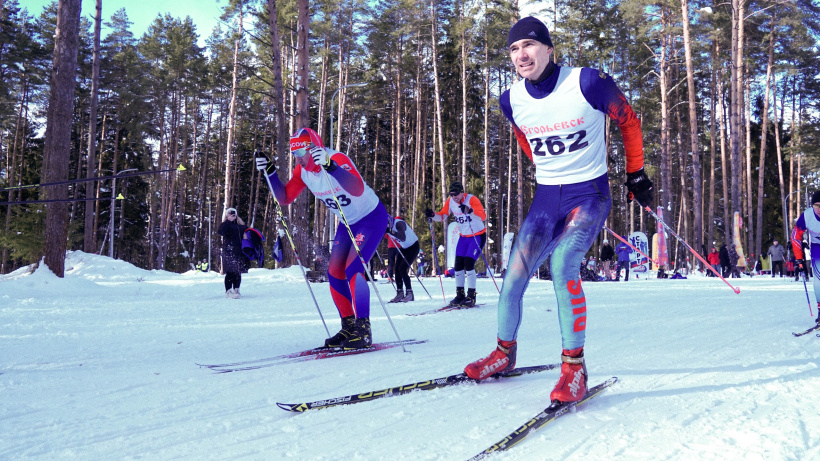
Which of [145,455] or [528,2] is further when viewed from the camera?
[528,2]

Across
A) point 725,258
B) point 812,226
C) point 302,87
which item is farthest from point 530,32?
point 725,258

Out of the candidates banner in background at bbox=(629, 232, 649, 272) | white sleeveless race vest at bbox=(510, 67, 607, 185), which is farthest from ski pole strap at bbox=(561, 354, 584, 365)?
banner in background at bbox=(629, 232, 649, 272)

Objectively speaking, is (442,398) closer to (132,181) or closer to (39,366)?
(39,366)

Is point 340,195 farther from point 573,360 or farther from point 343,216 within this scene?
point 573,360

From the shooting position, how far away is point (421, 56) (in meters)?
30.0

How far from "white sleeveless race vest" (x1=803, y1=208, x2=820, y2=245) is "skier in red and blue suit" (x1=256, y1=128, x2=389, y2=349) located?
5.14 metres

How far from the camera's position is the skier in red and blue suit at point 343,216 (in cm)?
443

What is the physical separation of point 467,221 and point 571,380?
602cm

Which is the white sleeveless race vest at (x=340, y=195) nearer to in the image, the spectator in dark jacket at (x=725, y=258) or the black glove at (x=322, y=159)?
the black glove at (x=322, y=159)

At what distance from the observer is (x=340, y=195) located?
462 cm

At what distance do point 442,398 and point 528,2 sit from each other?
26245 mm

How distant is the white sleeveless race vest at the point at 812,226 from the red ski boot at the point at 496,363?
5.19 metres

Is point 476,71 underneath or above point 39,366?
above

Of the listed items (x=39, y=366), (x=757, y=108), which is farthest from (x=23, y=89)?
(x=757, y=108)
